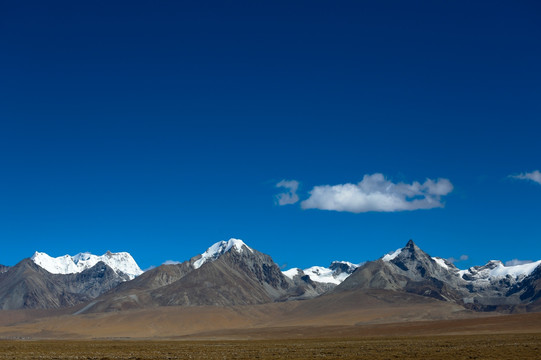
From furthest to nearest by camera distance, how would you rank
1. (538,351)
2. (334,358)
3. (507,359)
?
(538,351), (334,358), (507,359)

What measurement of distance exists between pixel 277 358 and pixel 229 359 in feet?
20.2

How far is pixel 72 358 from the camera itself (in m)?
82.8

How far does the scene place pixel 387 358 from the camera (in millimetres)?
76125

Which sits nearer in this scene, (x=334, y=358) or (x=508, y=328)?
(x=334, y=358)

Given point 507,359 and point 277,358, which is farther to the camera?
point 277,358

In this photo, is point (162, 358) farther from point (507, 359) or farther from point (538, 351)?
point (538, 351)

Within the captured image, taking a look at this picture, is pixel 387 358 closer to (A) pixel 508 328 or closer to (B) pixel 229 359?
(B) pixel 229 359

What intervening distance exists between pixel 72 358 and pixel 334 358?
34672 millimetres

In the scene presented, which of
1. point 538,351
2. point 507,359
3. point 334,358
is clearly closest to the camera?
point 507,359

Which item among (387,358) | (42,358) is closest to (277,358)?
(387,358)

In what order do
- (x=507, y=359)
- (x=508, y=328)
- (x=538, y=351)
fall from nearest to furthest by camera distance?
(x=507, y=359), (x=538, y=351), (x=508, y=328)

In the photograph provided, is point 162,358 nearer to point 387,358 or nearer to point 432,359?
point 387,358

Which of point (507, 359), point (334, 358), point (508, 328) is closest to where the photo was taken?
point (507, 359)

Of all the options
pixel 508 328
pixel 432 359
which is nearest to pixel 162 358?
pixel 432 359
